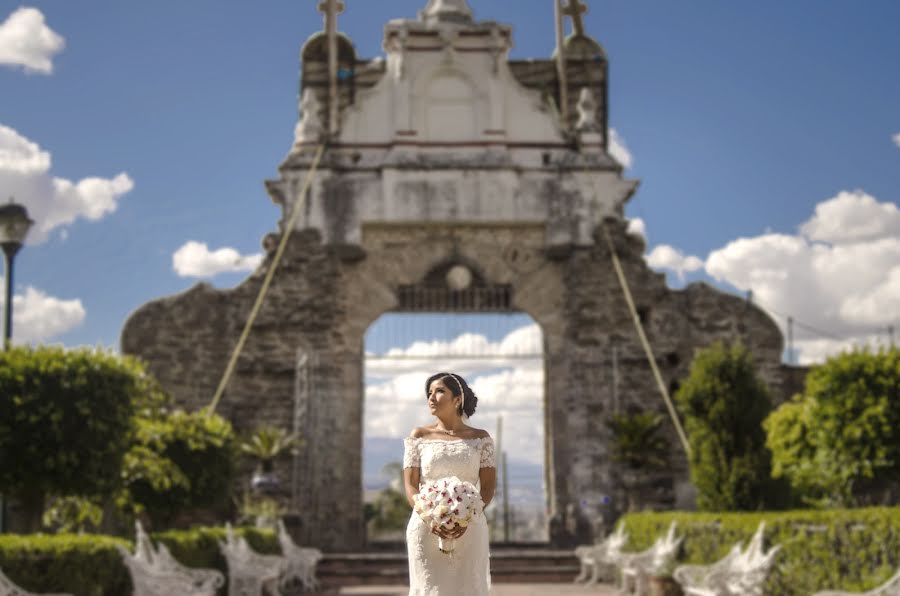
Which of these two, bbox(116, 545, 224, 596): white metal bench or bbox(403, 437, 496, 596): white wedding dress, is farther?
bbox(116, 545, 224, 596): white metal bench

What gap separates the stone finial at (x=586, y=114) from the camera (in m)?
24.0

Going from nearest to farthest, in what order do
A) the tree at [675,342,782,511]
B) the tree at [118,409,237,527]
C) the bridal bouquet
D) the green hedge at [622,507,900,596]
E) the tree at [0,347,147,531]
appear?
1. the bridal bouquet
2. the green hedge at [622,507,900,596]
3. the tree at [0,347,147,531]
4. the tree at [675,342,782,511]
5. the tree at [118,409,237,527]

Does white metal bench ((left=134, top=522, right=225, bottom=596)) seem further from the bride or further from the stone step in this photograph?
the stone step

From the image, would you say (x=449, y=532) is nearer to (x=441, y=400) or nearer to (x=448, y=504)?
(x=448, y=504)

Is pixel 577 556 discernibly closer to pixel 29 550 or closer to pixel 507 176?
pixel 507 176

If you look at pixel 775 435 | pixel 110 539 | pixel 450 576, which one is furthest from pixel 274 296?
pixel 450 576

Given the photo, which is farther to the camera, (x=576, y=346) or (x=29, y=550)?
(x=576, y=346)

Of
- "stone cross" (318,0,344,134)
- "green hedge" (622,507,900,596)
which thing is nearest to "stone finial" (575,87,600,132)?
"stone cross" (318,0,344,134)

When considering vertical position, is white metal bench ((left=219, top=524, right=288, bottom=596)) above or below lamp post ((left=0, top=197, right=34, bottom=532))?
below

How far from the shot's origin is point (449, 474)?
19.3 ft

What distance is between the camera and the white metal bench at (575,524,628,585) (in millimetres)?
17531

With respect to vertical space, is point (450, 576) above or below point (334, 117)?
below

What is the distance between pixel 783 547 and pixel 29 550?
6710 mm

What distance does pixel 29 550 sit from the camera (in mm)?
9312
